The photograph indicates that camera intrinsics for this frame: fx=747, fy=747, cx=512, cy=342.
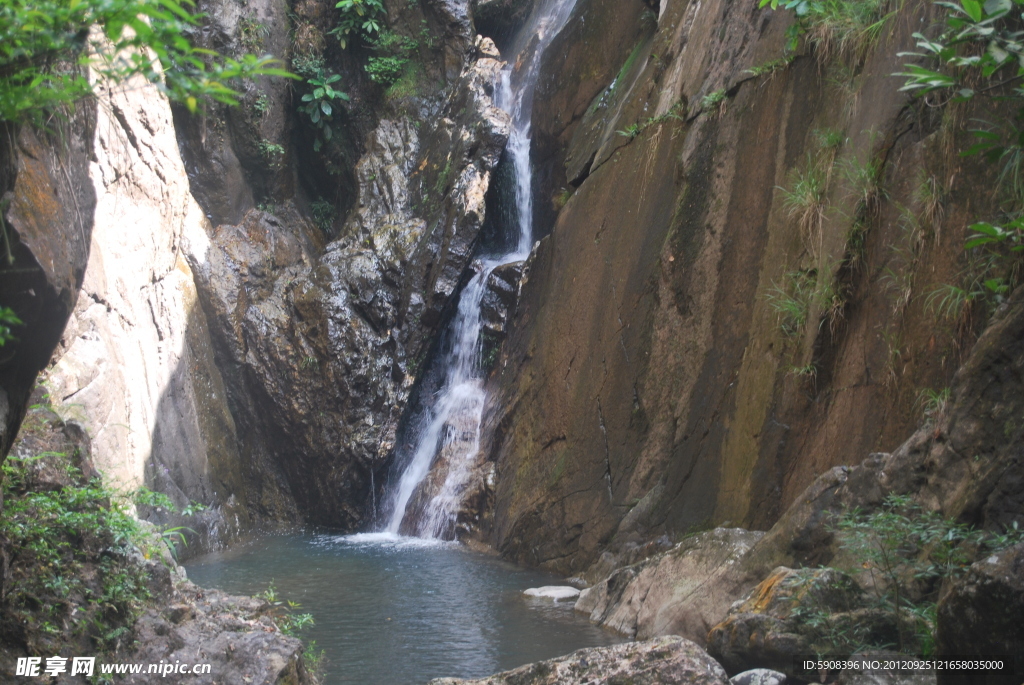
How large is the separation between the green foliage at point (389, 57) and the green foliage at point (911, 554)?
12.7 metres

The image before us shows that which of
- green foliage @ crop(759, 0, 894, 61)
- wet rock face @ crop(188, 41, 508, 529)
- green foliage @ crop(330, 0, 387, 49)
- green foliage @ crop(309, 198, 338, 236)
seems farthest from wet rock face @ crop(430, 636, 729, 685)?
green foliage @ crop(330, 0, 387, 49)

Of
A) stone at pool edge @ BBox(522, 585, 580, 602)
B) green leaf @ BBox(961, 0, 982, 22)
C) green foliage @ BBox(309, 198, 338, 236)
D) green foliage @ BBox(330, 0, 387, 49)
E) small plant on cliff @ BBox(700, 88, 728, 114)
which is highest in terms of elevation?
green foliage @ BBox(330, 0, 387, 49)

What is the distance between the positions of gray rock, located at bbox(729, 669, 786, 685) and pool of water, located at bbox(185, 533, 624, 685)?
1.75m

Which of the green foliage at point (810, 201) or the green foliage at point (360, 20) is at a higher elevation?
the green foliage at point (360, 20)

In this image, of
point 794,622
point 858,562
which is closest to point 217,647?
point 794,622

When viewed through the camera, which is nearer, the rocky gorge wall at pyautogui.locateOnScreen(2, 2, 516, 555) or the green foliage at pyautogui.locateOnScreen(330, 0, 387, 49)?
the rocky gorge wall at pyautogui.locateOnScreen(2, 2, 516, 555)

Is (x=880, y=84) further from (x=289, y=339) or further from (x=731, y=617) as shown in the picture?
(x=289, y=339)

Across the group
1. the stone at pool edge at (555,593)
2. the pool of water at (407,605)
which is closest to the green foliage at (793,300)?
the pool of water at (407,605)

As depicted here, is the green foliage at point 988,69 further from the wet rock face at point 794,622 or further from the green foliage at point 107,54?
the green foliage at point 107,54

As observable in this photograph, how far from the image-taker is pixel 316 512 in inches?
470

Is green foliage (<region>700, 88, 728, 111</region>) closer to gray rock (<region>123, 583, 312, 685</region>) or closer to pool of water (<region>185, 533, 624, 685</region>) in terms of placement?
pool of water (<region>185, 533, 624, 685</region>)

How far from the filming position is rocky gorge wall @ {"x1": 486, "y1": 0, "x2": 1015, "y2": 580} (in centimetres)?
507

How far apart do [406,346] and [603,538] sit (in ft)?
17.8

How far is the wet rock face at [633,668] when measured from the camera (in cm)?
325
